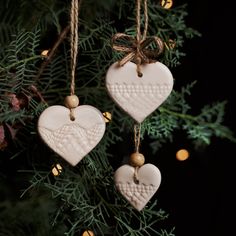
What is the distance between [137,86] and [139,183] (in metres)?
0.11

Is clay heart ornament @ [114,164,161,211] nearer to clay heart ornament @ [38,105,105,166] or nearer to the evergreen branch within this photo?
clay heart ornament @ [38,105,105,166]

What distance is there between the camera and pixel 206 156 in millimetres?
910

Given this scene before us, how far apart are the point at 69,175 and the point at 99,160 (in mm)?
62

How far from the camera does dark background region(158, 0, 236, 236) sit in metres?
0.88

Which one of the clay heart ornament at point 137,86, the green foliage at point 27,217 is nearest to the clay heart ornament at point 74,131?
the clay heart ornament at point 137,86

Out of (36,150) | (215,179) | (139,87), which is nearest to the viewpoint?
(139,87)

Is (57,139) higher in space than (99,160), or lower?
higher

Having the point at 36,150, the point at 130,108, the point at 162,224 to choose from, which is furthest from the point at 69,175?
the point at 162,224

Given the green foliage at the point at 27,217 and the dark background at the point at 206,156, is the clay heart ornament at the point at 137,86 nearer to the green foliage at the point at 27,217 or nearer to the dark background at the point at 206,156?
the green foliage at the point at 27,217

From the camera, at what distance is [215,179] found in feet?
2.96

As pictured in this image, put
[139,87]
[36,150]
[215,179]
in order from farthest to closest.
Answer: [215,179], [36,150], [139,87]

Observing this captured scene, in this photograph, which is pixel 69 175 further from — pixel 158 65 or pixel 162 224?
pixel 162 224

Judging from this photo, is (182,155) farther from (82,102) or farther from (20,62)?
(20,62)

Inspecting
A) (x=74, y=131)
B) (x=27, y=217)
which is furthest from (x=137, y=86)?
(x=27, y=217)
